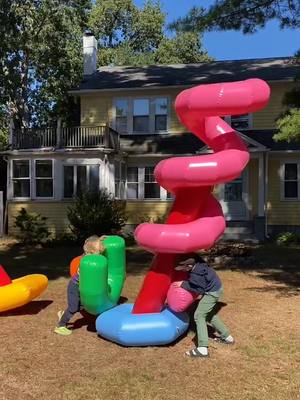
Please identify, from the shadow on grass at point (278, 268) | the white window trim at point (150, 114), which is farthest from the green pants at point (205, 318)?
the white window trim at point (150, 114)

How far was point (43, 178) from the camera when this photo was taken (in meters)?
22.9

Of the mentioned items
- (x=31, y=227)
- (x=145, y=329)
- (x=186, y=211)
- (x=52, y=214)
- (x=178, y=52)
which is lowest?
(x=145, y=329)

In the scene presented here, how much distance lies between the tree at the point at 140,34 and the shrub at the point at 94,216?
2779 cm

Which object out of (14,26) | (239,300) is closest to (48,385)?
(239,300)

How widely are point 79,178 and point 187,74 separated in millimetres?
7369

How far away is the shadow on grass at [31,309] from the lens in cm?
836

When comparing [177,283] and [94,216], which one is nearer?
[177,283]

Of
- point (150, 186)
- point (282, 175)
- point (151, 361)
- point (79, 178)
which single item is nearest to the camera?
point (151, 361)

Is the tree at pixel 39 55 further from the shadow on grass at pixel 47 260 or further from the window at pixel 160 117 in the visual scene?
the shadow on grass at pixel 47 260

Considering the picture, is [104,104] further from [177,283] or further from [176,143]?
[177,283]

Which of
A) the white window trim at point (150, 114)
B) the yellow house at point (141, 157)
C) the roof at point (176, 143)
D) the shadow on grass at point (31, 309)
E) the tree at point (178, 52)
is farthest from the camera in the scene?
the tree at point (178, 52)

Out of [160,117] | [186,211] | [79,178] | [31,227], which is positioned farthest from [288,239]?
[186,211]

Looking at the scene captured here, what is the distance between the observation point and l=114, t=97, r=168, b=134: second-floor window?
24172 mm

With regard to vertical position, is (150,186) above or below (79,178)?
below
